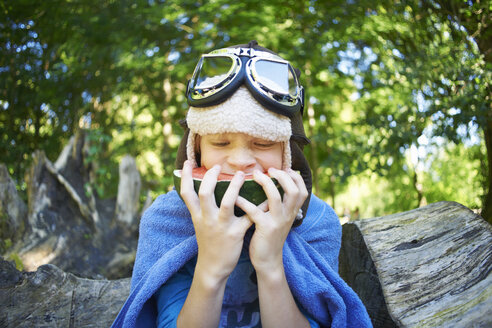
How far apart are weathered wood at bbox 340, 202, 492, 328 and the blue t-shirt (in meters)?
0.56

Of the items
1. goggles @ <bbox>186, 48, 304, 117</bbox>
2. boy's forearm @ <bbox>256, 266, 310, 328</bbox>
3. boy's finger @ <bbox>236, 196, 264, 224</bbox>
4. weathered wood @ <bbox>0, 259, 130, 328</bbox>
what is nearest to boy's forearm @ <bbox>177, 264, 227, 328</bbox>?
boy's forearm @ <bbox>256, 266, 310, 328</bbox>

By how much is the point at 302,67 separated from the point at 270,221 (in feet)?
18.4

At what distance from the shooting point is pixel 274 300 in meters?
1.52

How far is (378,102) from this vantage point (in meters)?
6.21

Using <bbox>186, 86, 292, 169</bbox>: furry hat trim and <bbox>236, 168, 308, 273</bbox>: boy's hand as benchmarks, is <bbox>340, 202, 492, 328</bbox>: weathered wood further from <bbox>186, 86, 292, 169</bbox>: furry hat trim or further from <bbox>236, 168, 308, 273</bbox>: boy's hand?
<bbox>186, 86, 292, 169</bbox>: furry hat trim

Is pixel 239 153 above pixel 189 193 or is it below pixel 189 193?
above

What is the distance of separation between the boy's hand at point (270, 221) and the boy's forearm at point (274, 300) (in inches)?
1.1

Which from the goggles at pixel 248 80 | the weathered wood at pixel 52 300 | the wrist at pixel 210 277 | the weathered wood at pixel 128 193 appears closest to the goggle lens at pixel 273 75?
the goggles at pixel 248 80

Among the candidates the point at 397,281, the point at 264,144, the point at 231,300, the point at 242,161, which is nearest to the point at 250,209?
the point at 242,161

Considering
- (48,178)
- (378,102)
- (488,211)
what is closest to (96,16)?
(48,178)

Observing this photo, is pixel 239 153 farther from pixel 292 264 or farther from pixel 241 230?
Answer: pixel 292 264

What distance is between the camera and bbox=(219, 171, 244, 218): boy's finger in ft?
4.85

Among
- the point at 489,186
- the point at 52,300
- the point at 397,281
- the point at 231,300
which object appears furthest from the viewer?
the point at 489,186

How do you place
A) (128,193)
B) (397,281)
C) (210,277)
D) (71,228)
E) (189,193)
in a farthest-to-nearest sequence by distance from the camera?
1. (128,193)
2. (71,228)
3. (397,281)
4. (189,193)
5. (210,277)
